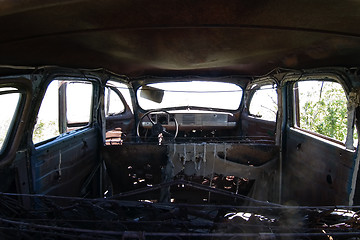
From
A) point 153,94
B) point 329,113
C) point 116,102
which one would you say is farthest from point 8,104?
point 329,113

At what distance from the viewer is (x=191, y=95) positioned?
5457 mm

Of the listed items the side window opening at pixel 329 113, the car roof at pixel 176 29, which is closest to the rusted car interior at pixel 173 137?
the car roof at pixel 176 29

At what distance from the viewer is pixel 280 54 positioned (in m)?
2.54

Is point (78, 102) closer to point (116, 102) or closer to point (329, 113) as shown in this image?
point (116, 102)

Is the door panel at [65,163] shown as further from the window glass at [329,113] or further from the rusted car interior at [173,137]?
the window glass at [329,113]

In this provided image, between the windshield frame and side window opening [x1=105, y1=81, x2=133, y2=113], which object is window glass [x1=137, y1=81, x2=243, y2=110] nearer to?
the windshield frame

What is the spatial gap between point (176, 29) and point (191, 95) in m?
3.75

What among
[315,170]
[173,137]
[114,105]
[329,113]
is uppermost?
[114,105]

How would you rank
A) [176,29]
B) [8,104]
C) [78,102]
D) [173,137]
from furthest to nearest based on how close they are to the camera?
[78,102] → [173,137] → [8,104] → [176,29]

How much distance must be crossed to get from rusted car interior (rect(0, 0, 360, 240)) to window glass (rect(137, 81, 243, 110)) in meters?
0.04

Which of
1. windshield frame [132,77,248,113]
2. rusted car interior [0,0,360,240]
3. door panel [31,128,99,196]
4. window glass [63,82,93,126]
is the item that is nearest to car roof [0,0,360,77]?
rusted car interior [0,0,360,240]

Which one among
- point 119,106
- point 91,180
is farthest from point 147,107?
point 91,180

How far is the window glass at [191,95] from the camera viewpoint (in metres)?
Result: 5.11

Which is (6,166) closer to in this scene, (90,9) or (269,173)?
(90,9)
